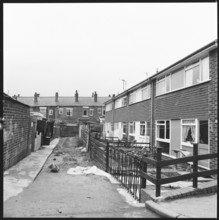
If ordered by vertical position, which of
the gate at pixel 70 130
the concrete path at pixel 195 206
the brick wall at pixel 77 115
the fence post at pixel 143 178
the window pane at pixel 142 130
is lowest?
the gate at pixel 70 130

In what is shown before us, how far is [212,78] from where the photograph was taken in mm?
A: 8359

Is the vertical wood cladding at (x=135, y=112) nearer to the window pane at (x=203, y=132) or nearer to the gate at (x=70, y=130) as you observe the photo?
the window pane at (x=203, y=132)

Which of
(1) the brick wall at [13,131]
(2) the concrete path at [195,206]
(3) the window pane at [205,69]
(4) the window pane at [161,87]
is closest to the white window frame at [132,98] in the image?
(4) the window pane at [161,87]

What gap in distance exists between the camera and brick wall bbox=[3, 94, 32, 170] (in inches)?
272

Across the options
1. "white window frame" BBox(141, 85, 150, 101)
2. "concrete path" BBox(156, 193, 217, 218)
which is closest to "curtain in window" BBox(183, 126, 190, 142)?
"concrete path" BBox(156, 193, 217, 218)

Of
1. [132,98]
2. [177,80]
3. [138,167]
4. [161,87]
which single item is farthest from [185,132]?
[132,98]

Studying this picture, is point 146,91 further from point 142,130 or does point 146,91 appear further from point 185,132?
point 185,132

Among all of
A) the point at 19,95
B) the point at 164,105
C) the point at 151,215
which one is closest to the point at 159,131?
the point at 164,105

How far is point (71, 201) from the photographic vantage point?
4758 millimetres

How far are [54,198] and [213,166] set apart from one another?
579cm

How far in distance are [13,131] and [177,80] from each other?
785 centimetres

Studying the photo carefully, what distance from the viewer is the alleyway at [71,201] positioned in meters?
4.05

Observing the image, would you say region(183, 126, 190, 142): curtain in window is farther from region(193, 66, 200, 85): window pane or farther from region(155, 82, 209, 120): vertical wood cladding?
region(193, 66, 200, 85): window pane

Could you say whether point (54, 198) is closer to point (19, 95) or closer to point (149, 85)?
point (149, 85)
